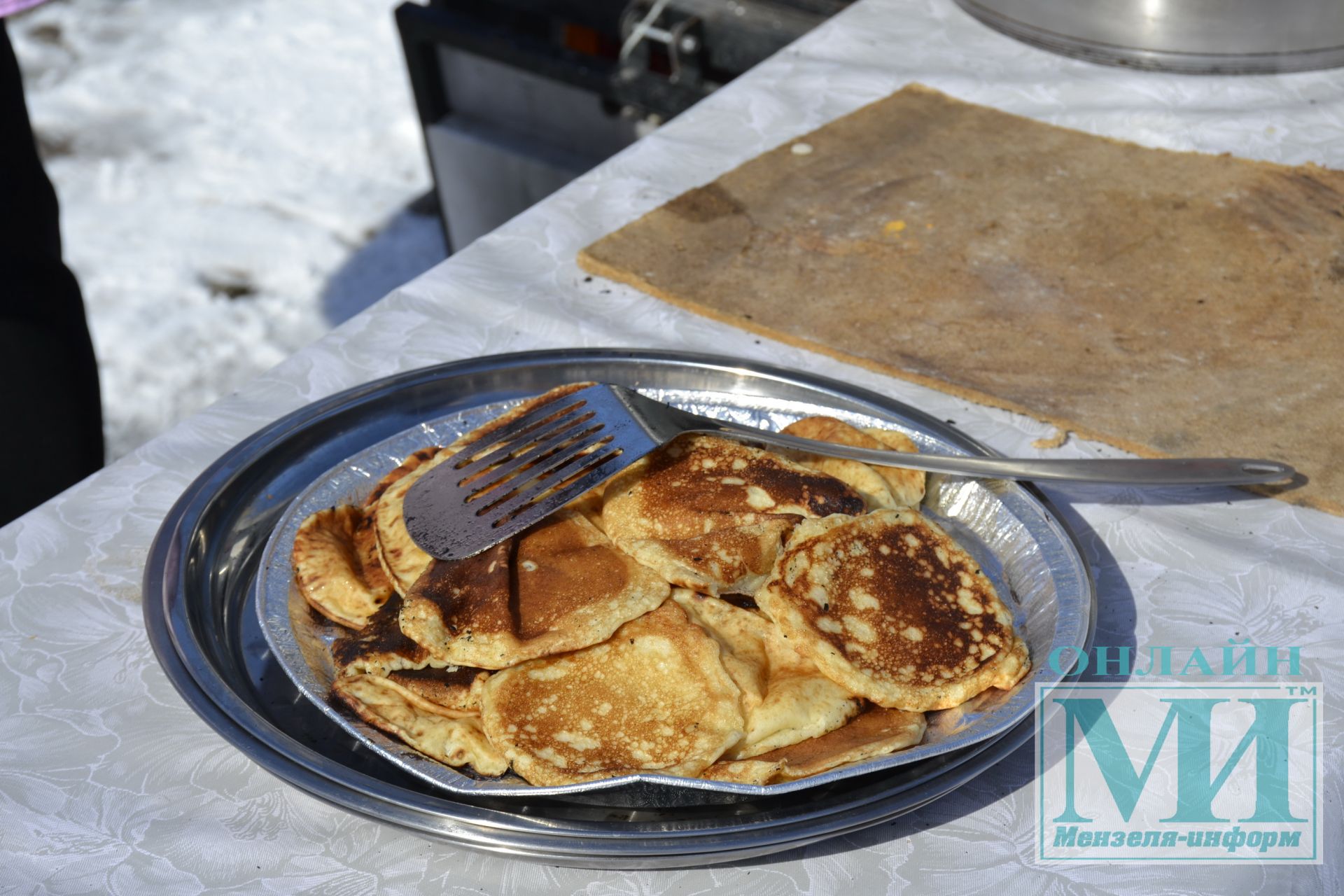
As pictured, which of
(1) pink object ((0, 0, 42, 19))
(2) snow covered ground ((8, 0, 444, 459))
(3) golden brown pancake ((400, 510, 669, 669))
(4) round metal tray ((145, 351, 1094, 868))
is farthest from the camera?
(2) snow covered ground ((8, 0, 444, 459))

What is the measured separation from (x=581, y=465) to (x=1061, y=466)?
15.9 inches

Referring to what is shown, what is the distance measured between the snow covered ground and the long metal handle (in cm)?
269

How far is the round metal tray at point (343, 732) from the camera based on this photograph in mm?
718

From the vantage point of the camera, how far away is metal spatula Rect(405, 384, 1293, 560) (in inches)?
35.3

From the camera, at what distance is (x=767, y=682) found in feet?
2.74

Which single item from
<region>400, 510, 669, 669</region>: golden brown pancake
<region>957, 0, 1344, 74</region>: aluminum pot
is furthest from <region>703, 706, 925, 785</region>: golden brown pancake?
<region>957, 0, 1344, 74</region>: aluminum pot

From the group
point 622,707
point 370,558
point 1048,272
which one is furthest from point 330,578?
point 1048,272

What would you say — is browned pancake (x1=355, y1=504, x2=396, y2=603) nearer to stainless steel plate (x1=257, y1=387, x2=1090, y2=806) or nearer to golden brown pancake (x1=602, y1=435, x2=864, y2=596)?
stainless steel plate (x1=257, y1=387, x2=1090, y2=806)

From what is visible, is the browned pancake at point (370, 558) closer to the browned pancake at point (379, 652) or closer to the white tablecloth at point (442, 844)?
the browned pancake at point (379, 652)

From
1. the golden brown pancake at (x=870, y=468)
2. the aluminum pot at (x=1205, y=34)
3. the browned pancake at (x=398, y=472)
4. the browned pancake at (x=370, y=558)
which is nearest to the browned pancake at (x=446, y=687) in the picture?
the browned pancake at (x=370, y=558)

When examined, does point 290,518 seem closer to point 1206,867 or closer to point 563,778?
point 563,778

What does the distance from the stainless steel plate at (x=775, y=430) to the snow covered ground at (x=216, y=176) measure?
2460 mm

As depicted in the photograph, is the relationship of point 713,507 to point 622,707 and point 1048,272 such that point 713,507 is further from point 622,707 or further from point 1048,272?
point 1048,272

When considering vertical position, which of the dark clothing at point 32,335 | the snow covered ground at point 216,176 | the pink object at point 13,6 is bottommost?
the snow covered ground at point 216,176
